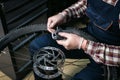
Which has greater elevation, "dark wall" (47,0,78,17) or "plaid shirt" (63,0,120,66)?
"plaid shirt" (63,0,120,66)

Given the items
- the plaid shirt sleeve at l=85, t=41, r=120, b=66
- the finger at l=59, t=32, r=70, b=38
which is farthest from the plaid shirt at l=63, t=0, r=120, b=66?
the finger at l=59, t=32, r=70, b=38

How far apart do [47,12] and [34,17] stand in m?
0.18

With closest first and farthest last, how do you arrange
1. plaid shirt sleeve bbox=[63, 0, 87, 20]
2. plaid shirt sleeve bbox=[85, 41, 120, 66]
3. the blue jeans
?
plaid shirt sleeve bbox=[85, 41, 120, 66], the blue jeans, plaid shirt sleeve bbox=[63, 0, 87, 20]

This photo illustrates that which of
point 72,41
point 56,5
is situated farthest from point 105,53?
point 56,5

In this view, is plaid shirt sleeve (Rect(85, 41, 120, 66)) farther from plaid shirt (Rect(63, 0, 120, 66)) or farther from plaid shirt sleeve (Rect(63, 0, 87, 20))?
plaid shirt sleeve (Rect(63, 0, 87, 20))

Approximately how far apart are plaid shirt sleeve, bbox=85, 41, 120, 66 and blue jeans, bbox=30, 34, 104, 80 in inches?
5.2

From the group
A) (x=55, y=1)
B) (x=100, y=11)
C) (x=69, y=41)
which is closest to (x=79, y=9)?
(x=100, y=11)

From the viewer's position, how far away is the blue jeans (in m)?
1.10

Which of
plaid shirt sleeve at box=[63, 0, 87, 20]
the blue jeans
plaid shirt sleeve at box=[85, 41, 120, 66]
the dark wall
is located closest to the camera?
plaid shirt sleeve at box=[85, 41, 120, 66]

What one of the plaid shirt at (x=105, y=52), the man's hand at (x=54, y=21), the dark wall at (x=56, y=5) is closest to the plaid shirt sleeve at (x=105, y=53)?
the plaid shirt at (x=105, y=52)

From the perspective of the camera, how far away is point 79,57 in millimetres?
1264

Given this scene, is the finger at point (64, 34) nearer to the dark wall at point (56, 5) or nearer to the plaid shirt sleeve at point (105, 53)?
the plaid shirt sleeve at point (105, 53)

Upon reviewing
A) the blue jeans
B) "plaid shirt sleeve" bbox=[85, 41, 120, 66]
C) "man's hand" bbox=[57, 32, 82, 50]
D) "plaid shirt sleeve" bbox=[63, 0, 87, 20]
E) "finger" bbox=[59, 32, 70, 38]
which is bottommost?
the blue jeans

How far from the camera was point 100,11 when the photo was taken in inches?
43.3
